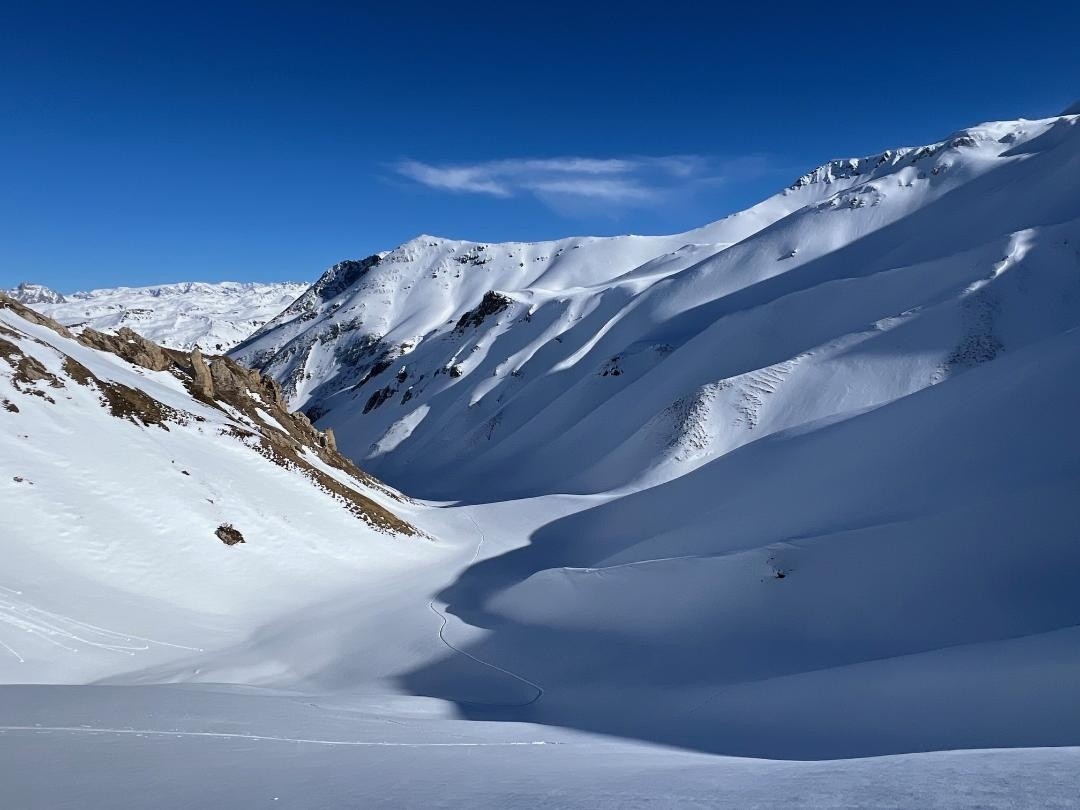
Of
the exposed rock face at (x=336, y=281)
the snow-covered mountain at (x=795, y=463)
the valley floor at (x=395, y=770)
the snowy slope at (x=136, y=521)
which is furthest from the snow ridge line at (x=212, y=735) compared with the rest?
the exposed rock face at (x=336, y=281)

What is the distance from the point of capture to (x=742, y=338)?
170 feet

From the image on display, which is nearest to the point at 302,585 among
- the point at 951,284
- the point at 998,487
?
the point at 998,487

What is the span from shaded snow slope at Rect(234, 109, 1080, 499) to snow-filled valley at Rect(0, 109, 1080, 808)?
424mm

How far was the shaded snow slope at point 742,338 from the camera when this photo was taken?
4159 cm

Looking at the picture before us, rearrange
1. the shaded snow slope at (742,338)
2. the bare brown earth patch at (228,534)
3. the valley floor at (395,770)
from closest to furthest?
1. the valley floor at (395,770)
2. the bare brown earth patch at (228,534)
3. the shaded snow slope at (742,338)

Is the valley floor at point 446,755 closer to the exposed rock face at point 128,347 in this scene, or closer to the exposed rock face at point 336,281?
the exposed rock face at point 128,347

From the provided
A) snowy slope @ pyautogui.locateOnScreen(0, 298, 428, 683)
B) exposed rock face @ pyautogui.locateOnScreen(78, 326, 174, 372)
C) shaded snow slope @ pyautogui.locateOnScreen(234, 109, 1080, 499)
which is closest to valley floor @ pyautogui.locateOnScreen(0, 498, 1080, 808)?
snowy slope @ pyautogui.locateOnScreen(0, 298, 428, 683)

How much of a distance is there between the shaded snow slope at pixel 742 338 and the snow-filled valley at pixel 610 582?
42cm

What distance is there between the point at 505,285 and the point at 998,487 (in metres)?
138

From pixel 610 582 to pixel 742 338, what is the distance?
125ft

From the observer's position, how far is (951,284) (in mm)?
44719

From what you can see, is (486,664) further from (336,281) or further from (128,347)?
(336,281)

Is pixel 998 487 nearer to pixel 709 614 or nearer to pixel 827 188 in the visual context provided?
pixel 709 614

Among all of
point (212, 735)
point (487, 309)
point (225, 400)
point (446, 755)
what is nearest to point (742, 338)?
point (225, 400)
